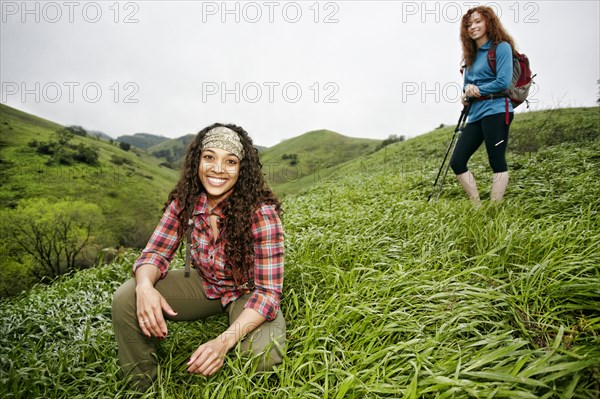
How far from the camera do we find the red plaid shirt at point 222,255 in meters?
2.01

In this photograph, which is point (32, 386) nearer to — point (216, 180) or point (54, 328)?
point (54, 328)

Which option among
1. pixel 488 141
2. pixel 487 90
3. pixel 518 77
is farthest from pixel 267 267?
pixel 518 77

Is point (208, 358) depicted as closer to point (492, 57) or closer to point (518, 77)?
point (492, 57)

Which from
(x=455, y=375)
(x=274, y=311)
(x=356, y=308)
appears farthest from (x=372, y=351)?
(x=274, y=311)

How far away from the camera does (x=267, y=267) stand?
2018 mm

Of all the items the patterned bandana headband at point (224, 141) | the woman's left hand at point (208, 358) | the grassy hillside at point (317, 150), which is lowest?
the woman's left hand at point (208, 358)

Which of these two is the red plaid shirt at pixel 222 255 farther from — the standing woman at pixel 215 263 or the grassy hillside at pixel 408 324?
the grassy hillside at pixel 408 324

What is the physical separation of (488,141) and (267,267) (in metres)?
3.19

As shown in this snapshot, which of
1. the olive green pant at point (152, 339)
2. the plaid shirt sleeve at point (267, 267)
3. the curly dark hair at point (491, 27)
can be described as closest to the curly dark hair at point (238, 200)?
the plaid shirt sleeve at point (267, 267)

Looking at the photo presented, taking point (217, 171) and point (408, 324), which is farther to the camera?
point (217, 171)

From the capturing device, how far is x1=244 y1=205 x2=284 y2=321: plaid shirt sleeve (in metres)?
1.97

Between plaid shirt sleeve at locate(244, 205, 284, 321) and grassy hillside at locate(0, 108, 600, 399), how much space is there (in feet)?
1.18

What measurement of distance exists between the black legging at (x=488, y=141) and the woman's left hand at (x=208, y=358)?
3.60 m

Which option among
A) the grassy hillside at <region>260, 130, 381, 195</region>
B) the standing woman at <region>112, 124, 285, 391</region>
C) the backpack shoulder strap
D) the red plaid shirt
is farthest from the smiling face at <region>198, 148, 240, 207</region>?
the grassy hillside at <region>260, 130, 381, 195</region>
